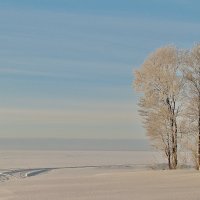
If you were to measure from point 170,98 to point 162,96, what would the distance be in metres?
0.58

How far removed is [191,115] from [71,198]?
53.7 ft

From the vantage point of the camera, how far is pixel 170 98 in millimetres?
36219

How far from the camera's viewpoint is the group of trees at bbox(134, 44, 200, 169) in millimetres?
34656

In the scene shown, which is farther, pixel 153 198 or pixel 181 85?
pixel 181 85

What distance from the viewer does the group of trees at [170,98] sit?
114ft

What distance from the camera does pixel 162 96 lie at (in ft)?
120

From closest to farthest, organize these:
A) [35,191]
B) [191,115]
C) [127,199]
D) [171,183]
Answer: [127,199], [35,191], [171,183], [191,115]

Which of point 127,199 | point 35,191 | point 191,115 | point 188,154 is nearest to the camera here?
point 127,199

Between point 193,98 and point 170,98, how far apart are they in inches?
87.7

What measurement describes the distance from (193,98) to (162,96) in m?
2.72

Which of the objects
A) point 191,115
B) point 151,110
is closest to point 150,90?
point 151,110

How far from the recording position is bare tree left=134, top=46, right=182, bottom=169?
118ft

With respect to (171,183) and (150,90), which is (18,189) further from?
(150,90)

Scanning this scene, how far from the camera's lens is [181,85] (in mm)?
35312
